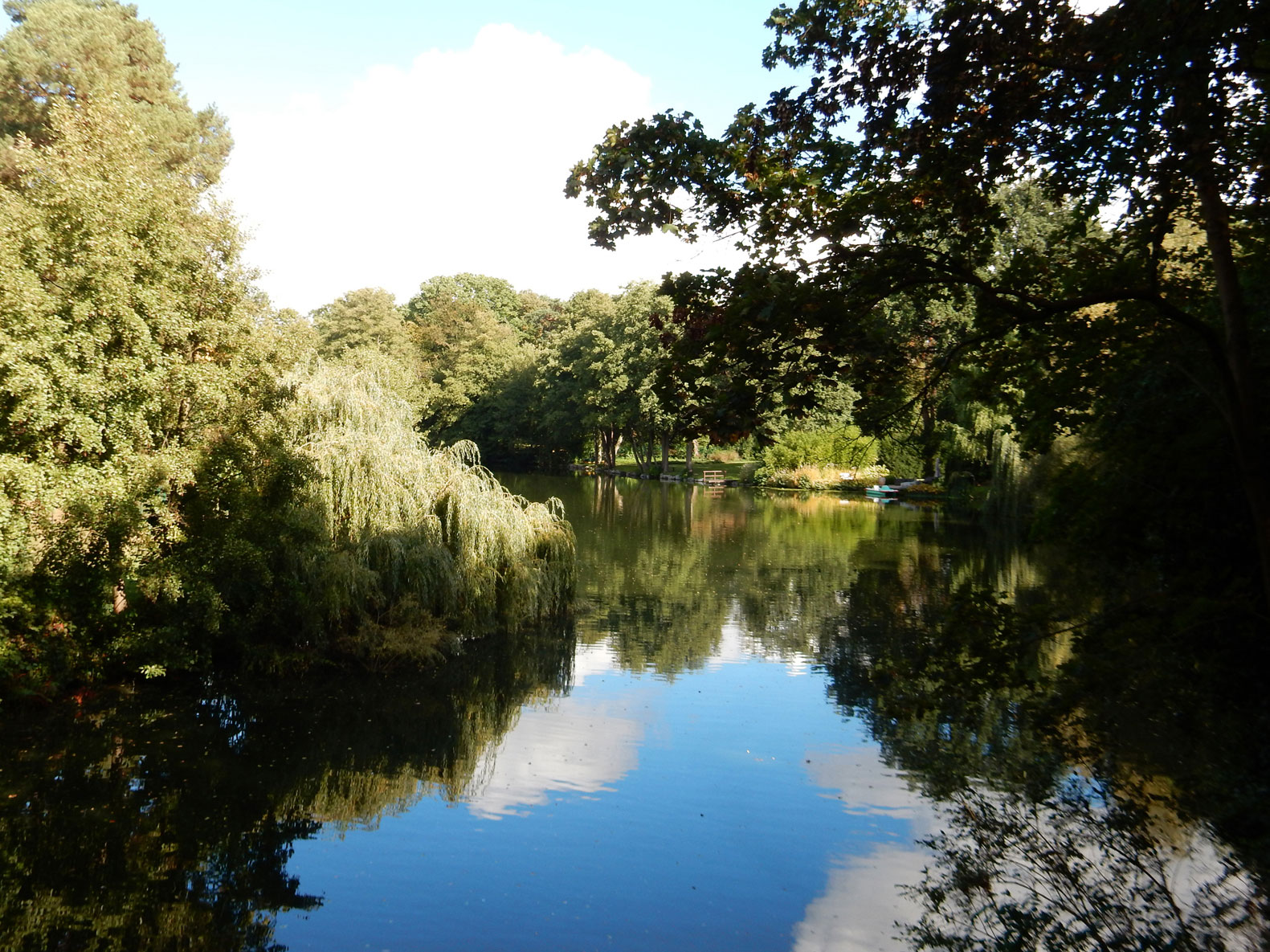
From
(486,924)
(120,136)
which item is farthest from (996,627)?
(120,136)

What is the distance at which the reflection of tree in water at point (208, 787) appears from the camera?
7496mm

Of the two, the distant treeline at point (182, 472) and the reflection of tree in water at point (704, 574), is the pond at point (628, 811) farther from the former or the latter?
the reflection of tree in water at point (704, 574)

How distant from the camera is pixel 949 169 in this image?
7.25m

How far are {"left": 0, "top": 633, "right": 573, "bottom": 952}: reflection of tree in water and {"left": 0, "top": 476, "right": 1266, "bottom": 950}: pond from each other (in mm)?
36

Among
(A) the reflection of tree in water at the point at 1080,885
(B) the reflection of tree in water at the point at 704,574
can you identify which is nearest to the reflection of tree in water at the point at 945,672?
(A) the reflection of tree in water at the point at 1080,885

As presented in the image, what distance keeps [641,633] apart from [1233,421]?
43.1 ft

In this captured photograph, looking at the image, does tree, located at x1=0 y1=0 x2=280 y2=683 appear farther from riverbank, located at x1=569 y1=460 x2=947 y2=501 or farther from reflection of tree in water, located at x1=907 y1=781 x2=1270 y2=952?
riverbank, located at x1=569 y1=460 x2=947 y2=501

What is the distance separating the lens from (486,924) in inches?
296

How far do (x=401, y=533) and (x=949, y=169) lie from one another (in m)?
11.0

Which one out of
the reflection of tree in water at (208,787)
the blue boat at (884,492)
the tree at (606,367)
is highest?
the tree at (606,367)

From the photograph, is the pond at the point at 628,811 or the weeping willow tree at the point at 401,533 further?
Result: the weeping willow tree at the point at 401,533

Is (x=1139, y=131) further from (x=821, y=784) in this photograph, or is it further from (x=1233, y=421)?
(x=821, y=784)

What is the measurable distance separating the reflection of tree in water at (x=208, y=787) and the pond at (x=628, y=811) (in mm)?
36

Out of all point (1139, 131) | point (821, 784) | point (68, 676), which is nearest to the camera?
point (1139, 131)
